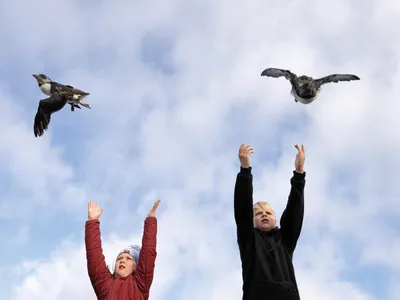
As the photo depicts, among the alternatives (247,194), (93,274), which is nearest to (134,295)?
(93,274)

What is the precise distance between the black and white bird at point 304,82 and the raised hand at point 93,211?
5842 mm

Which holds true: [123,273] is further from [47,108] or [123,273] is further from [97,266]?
[47,108]

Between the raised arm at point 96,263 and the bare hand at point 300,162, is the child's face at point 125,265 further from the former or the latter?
the bare hand at point 300,162

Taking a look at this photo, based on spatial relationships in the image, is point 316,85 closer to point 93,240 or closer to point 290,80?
point 290,80

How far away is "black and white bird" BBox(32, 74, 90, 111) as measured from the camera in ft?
39.1

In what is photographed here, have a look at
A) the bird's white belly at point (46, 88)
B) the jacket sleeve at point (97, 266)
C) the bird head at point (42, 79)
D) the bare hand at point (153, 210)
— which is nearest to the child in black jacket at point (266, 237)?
the bare hand at point (153, 210)

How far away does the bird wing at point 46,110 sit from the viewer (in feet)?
40.7

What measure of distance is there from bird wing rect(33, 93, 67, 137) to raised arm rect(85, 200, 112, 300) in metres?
6.51

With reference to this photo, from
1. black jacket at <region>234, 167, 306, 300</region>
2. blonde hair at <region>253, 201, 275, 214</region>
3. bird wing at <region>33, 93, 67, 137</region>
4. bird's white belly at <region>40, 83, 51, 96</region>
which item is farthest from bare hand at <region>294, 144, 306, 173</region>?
bird's white belly at <region>40, 83, 51, 96</region>

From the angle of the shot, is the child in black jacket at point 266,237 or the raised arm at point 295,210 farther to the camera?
the raised arm at point 295,210

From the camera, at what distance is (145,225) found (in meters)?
6.37

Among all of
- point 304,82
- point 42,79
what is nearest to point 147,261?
point 304,82

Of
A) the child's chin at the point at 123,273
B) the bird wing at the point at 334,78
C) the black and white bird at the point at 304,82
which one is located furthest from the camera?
the bird wing at the point at 334,78

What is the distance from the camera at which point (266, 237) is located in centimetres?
585
